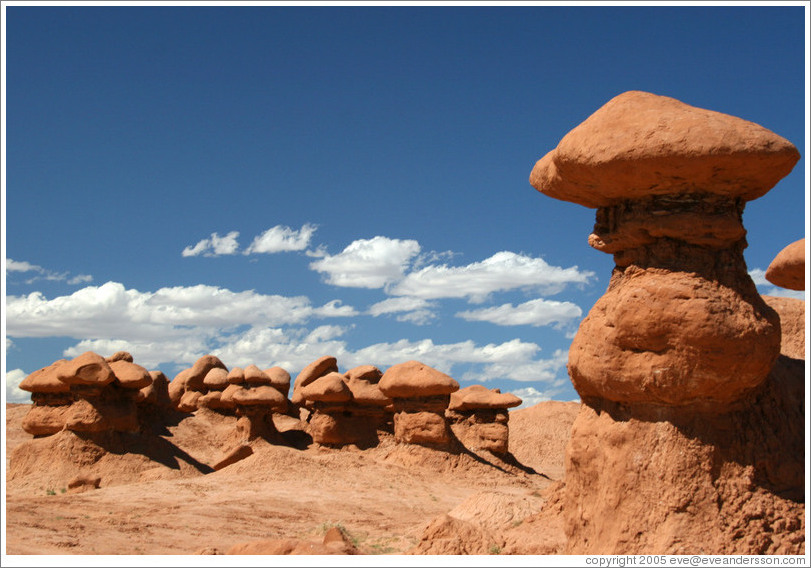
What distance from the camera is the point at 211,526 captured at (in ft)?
37.2

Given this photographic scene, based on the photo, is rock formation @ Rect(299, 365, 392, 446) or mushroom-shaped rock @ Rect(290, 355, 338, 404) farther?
mushroom-shaped rock @ Rect(290, 355, 338, 404)

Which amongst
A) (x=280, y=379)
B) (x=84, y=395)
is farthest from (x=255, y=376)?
(x=84, y=395)

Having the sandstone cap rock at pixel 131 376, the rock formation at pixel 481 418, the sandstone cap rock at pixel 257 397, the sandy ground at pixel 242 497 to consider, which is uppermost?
the sandstone cap rock at pixel 131 376

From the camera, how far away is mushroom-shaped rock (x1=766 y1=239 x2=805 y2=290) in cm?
905

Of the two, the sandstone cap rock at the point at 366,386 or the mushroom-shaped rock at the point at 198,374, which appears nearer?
the sandstone cap rock at the point at 366,386

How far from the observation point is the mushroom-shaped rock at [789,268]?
356 inches

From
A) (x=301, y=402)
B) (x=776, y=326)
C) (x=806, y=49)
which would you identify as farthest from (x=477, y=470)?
(x=806, y=49)

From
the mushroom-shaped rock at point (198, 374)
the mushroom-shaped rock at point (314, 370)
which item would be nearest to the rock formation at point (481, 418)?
the mushroom-shaped rock at point (314, 370)

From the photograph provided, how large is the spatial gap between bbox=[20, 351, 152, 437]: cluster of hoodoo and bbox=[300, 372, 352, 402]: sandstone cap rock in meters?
4.42

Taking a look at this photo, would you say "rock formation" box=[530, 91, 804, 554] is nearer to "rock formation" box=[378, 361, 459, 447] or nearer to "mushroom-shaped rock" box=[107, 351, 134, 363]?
"rock formation" box=[378, 361, 459, 447]

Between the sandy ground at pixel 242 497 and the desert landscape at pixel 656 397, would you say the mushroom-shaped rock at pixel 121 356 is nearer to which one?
the sandy ground at pixel 242 497

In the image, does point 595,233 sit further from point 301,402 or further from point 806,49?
point 301,402

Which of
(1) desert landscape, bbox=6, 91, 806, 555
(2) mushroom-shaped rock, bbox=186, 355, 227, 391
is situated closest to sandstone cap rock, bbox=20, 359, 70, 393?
(1) desert landscape, bbox=6, 91, 806, 555

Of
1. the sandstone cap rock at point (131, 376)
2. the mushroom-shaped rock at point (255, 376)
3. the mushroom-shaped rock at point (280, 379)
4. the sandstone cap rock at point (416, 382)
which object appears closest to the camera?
the sandstone cap rock at point (416, 382)
